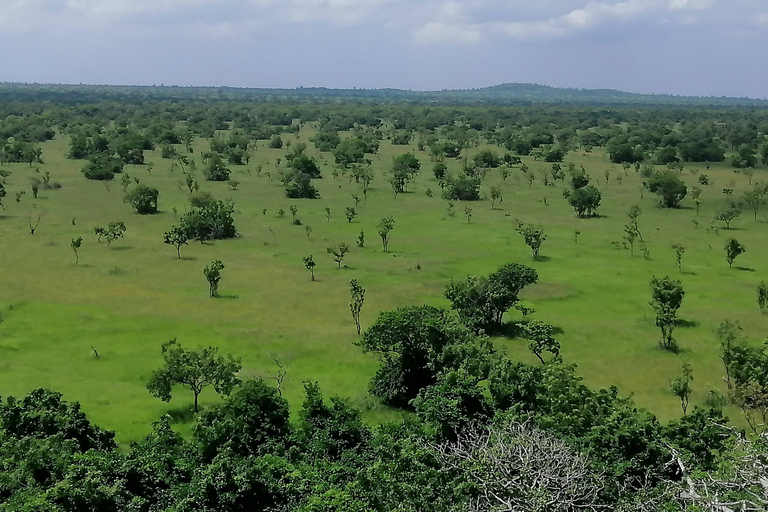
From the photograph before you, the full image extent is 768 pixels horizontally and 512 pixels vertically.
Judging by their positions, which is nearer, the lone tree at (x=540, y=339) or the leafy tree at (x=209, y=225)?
the lone tree at (x=540, y=339)

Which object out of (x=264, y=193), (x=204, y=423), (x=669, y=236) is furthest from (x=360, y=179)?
(x=204, y=423)

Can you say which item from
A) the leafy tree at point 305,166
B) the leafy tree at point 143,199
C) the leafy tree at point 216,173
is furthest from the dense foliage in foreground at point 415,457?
the leafy tree at point 305,166

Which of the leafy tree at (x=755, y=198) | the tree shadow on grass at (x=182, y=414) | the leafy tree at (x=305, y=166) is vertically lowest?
the tree shadow on grass at (x=182, y=414)

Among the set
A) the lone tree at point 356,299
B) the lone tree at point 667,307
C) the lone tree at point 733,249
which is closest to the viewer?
the lone tree at point 667,307

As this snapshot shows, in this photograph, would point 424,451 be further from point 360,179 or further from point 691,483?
point 360,179

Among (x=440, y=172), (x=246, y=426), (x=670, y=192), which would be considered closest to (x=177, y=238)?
(x=246, y=426)

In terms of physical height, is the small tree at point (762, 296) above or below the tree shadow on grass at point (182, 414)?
above

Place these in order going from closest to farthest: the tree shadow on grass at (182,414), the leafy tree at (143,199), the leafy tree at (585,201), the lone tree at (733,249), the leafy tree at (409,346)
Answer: the tree shadow on grass at (182,414) → the leafy tree at (409,346) → the lone tree at (733,249) → the leafy tree at (143,199) → the leafy tree at (585,201)

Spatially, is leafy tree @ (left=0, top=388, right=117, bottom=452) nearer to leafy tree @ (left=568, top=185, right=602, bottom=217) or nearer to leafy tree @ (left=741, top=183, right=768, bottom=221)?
leafy tree @ (left=568, top=185, right=602, bottom=217)

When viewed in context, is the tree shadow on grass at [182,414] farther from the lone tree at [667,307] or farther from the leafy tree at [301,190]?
the leafy tree at [301,190]
